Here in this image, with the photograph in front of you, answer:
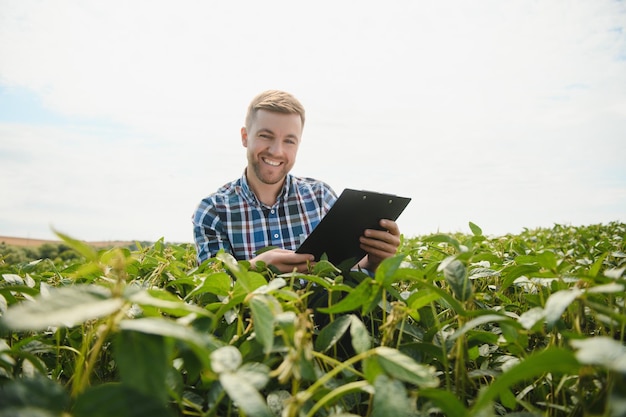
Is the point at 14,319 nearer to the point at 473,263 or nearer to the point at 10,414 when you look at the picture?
the point at 10,414

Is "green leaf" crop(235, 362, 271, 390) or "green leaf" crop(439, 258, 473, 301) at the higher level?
"green leaf" crop(439, 258, 473, 301)

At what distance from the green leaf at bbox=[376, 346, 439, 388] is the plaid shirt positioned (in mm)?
2463

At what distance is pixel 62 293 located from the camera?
469 millimetres

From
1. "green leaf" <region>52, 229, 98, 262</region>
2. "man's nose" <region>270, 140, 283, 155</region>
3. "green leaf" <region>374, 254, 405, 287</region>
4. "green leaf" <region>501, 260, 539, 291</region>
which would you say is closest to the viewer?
"green leaf" <region>52, 229, 98, 262</region>

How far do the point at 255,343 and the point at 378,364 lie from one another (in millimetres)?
237

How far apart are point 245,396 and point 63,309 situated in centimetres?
23

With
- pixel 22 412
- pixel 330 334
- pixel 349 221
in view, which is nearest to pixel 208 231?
pixel 349 221

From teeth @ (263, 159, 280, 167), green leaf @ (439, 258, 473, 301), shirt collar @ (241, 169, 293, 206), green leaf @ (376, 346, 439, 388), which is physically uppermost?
teeth @ (263, 159, 280, 167)

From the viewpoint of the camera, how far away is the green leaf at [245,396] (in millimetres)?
467

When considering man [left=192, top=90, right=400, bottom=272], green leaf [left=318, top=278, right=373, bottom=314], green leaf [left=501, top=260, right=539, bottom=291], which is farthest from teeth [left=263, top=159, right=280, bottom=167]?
green leaf [left=318, top=278, right=373, bottom=314]

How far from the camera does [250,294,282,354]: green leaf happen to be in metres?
0.60

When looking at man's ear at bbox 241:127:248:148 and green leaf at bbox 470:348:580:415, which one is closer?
green leaf at bbox 470:348:580:415

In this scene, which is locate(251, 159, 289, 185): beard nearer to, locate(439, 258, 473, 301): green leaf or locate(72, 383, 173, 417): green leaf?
locate(439, 258, 473, 301): green leaf

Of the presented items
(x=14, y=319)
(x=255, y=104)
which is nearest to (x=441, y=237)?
(x=14, y=319)
